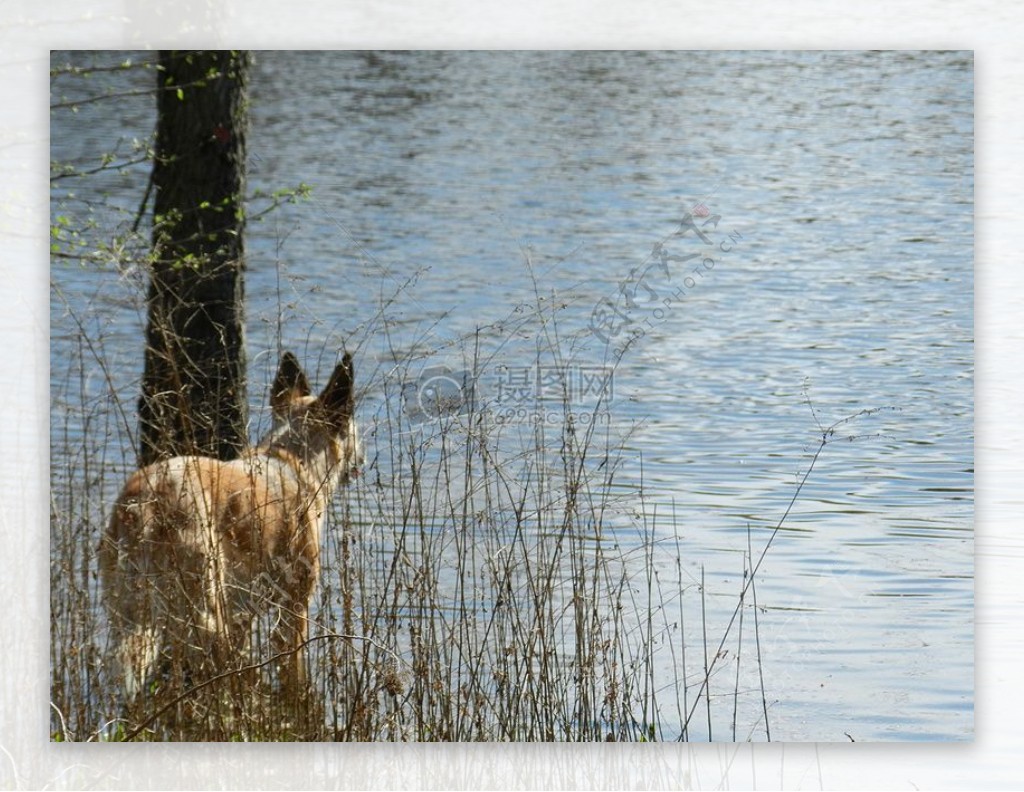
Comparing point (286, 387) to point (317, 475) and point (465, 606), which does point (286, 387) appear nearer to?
point (317, 475)

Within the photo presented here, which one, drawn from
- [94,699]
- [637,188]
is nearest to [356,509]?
[94,699]

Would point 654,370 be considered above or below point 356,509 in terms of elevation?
above

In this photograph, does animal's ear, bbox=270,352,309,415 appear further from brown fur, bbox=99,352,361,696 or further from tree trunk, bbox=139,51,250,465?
tree trunk, bbox=139,51,250,465

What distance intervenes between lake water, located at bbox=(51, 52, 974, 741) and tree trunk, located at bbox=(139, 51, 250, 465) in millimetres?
64

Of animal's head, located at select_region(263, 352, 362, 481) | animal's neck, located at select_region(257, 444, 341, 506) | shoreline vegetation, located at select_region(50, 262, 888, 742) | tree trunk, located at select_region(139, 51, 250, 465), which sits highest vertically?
tree trunk, located at select_region(139, 51, 250, 465)

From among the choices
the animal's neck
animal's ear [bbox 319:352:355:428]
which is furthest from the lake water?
the animal's neck

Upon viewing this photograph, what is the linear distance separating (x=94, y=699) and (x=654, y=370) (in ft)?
5.57

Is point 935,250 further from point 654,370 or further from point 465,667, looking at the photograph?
point 465,667

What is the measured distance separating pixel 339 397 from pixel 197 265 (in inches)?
21.1

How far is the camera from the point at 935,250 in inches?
170

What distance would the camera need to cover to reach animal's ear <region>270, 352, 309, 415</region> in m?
4.30

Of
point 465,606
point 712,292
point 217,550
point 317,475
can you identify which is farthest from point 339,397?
point 712,292

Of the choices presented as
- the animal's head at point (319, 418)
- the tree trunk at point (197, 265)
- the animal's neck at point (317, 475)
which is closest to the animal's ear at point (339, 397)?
the animal's head at point (319, 418)

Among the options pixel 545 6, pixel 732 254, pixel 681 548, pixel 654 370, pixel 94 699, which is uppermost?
pixel 545 6
